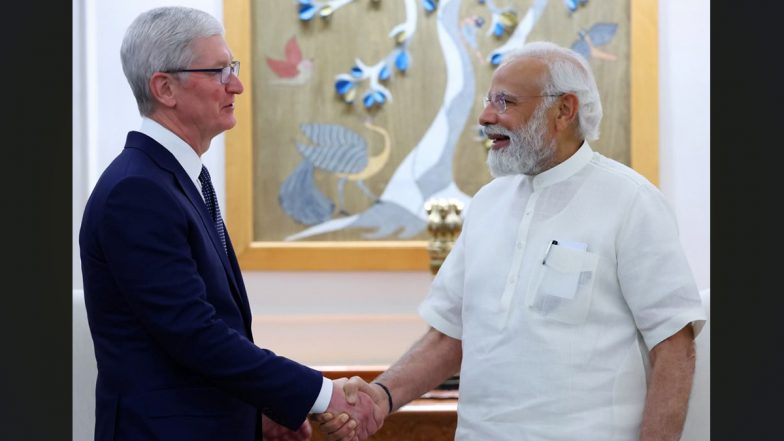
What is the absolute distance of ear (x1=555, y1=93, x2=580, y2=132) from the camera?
222 centimetres

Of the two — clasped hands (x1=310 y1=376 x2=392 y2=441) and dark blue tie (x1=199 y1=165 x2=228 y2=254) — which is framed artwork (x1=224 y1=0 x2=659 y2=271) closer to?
clasped hands (x1=310 y1=376 x2=392 y2=441)

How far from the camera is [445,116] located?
430cm

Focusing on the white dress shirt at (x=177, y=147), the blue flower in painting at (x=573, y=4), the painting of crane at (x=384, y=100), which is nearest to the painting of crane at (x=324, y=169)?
the painting of crane at (x=384, y=100)

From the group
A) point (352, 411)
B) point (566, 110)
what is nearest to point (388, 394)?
point (352, 411)

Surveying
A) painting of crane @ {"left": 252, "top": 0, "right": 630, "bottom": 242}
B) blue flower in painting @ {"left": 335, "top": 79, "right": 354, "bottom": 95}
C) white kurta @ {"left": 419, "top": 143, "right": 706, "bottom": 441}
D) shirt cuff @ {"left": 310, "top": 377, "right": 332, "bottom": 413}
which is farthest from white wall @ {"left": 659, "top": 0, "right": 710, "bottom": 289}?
shirt cuff @ {"left": 310, "top": 377, "right": 332, "bottom": 413}

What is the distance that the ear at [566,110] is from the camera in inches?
87.5

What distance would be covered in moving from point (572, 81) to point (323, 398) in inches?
36.5

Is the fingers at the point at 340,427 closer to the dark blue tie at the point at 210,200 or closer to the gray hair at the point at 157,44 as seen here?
the dark blue tie at the point at 210,200

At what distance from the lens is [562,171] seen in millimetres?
2191

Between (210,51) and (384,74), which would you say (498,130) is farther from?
(384,74)

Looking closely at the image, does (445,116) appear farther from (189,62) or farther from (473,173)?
(189,62)

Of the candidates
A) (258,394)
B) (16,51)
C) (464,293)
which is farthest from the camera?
(464,293)

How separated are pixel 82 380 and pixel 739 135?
92.6 inches

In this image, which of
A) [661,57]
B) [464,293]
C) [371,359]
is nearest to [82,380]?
[464,293]
